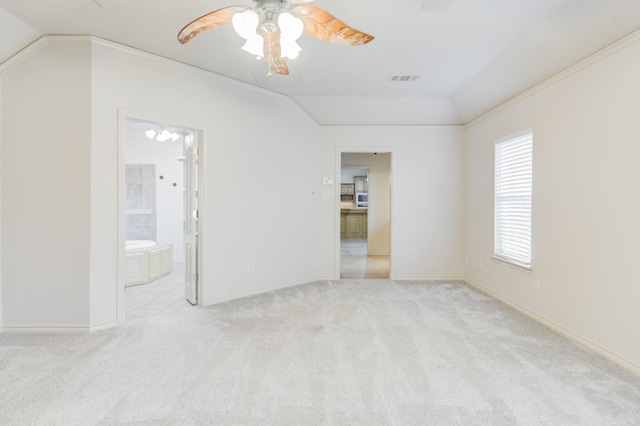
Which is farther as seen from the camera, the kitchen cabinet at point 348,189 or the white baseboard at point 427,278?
the kitchen cabinet at point 348,189

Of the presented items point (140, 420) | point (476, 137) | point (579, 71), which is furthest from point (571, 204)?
point (140, 420)

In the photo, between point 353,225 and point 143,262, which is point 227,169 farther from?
point 353,225

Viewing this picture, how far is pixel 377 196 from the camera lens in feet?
26.8

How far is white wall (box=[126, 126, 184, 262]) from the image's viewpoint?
6961 millimetres

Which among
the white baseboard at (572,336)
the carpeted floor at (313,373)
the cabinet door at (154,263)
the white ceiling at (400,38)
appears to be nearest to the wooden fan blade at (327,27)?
the white ceiling at (400,38)

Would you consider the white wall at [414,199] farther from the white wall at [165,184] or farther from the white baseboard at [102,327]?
the white wall at [165,184]

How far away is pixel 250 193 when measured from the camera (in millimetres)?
4426

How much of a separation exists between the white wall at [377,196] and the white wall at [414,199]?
2648 mm

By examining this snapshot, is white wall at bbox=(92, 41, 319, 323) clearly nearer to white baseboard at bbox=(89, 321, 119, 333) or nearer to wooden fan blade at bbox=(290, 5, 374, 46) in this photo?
white baseboard at bbox=(89, 321, 119, 333)

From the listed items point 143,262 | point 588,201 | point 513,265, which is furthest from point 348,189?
point 588,201

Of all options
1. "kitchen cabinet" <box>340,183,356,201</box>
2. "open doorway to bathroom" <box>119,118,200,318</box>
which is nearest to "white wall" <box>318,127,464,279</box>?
"open doorway to bathroom" <box>119,118,200,318</box>

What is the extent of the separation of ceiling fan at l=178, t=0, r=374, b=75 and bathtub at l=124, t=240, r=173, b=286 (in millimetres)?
3941

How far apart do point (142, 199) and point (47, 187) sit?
401 centimetres

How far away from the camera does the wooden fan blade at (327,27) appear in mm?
1996
